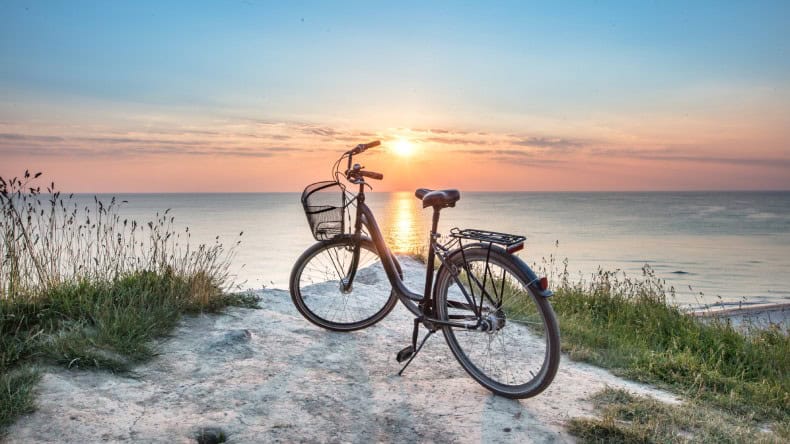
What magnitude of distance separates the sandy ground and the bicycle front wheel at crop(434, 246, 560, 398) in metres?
0.16

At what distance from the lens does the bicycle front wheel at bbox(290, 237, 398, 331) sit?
5520 mm

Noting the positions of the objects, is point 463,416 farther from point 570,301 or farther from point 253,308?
point 570,301

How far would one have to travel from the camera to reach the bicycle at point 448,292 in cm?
388

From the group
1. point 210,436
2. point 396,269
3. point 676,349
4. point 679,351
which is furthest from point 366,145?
point 676,349

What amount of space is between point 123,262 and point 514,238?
4.27 meters

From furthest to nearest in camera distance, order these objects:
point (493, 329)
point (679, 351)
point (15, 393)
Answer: point (679, 351), point (493, 329), point (15, 393)

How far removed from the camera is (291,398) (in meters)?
3.85

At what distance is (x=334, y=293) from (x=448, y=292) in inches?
79.2

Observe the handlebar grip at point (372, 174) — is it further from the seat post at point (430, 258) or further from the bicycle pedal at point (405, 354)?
the bicycle pedal at point (405, 354)

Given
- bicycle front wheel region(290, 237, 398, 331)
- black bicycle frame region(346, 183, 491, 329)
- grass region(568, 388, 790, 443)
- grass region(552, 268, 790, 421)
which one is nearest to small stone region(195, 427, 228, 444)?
black bicycle frame region(346, 183, 491, 329)

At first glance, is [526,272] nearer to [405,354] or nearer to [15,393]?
[405,354]

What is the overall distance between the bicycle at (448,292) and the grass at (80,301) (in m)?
1.16

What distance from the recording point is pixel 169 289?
222 inches

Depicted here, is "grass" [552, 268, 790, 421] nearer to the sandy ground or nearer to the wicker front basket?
the sandy ground
